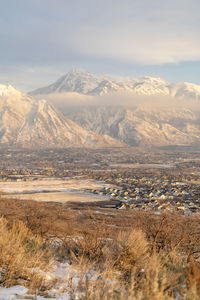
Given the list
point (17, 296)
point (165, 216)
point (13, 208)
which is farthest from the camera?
point (13, 208)

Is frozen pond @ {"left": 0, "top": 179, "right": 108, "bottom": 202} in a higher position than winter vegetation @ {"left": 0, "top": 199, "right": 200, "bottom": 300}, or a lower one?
lower

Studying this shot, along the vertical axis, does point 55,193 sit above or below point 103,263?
below

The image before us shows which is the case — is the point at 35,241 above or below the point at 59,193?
above

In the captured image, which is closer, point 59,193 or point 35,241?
point 35,241

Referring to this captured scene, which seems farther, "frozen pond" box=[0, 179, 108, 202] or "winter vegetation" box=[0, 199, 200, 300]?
"frozen pond" box=[0, 179, 108, 202]

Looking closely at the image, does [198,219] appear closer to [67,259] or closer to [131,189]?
[67,259]

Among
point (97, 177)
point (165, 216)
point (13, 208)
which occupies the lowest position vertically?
point (97, 177)

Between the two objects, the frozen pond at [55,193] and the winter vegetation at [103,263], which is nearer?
the winter vegetation at [103,263]

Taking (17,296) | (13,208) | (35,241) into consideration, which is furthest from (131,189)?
(17,296)

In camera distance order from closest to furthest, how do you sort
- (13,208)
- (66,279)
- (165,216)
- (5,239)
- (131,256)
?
(66,279), (5,239), (131,256), (165,216), (13,208)

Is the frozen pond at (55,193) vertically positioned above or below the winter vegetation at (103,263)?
below

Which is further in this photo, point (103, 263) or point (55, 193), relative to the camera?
point (55, 193)
